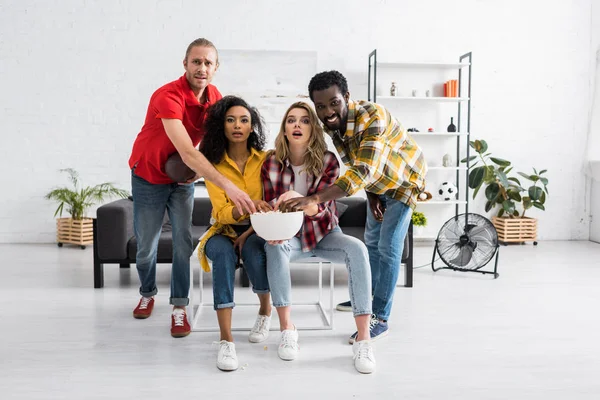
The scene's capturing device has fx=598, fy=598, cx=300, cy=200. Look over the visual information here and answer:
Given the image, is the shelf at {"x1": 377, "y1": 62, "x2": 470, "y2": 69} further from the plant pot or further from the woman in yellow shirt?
the woman in yellow shirt

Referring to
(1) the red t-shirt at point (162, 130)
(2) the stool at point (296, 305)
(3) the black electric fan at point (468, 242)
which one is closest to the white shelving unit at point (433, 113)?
(3) the black electric fan at point (468, 242)

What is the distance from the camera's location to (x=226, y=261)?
7.53 feet

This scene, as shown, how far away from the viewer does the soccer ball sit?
212 inches

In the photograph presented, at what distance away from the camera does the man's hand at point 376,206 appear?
2.62m

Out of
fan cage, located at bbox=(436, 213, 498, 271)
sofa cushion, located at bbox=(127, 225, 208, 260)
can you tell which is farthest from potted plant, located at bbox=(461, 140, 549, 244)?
sofa cushion, located at bbox=(127, 225, 208, 260)

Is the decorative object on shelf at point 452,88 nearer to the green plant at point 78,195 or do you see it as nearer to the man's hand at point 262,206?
the green plant at point 78,195

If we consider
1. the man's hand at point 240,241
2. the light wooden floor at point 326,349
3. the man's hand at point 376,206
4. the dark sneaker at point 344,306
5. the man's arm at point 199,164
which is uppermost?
the man's arm at point 199,164

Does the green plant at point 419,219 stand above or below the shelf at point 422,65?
below

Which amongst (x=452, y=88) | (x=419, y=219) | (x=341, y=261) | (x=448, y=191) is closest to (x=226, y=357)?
(x=341, y=261)

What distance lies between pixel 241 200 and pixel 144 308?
1006 mm

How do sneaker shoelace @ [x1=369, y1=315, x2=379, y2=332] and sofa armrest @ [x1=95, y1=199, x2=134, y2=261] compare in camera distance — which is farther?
sofa armrest @ [x1=95, y1=199, x2=134, y2=261]

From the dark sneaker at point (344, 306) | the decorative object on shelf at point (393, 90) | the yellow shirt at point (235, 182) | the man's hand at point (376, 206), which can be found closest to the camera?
the yellow shirt at point (235, 182)

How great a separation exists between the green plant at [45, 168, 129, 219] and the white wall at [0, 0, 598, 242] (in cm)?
11

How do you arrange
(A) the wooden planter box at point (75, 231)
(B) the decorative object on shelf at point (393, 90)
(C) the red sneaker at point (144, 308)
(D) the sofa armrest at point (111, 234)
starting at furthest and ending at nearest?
(B) the decorative object on shelf at point (393, 90) < (A) the wooden planter box at point (75, 231) < (D) the sofa armrest at point (111, 234) < (C) the red sneaker at point (144, 308)
